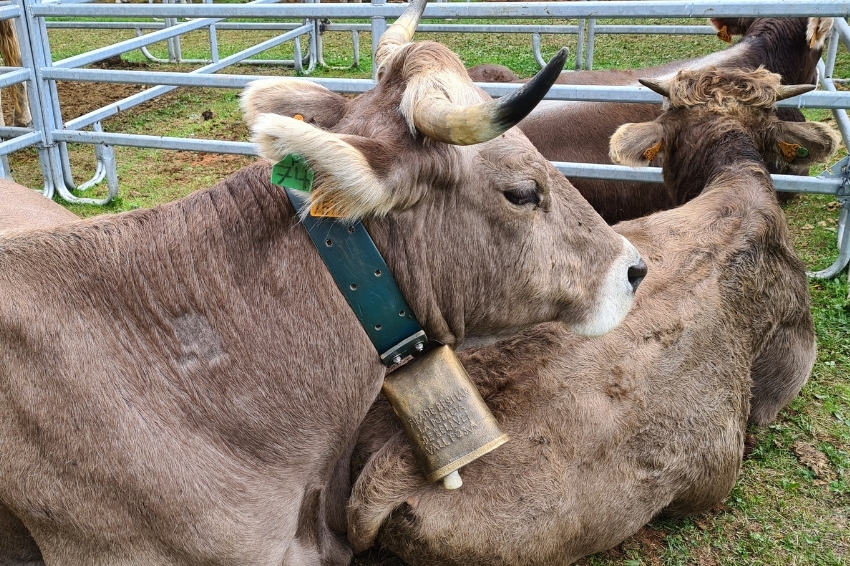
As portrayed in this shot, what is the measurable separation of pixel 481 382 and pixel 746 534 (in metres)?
1.41

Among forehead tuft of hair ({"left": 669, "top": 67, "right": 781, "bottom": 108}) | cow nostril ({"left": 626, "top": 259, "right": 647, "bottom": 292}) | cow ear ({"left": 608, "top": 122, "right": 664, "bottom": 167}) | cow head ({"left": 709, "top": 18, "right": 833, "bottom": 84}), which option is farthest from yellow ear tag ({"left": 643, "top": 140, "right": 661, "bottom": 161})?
cow head ({"left": 709, "top": 18, "right": 833, "bottom": 84})

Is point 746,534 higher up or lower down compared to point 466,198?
lower down

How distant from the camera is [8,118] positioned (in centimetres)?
979

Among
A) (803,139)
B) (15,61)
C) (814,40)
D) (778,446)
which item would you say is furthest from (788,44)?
(15,61)

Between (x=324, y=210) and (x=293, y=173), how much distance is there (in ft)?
0.44

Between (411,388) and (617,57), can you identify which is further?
(617,57)

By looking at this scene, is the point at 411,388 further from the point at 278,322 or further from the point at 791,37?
the point at 791,37

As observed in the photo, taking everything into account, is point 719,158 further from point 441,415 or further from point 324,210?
point 324,210

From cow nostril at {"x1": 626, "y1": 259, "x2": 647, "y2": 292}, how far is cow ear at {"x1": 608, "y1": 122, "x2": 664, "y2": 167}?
1898 millimetres

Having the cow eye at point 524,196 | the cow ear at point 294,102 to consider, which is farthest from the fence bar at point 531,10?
the cow eye at point 524,196

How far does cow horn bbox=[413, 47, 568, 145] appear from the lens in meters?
2.14

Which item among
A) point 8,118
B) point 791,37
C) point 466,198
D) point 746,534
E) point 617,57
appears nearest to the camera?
point 466,198

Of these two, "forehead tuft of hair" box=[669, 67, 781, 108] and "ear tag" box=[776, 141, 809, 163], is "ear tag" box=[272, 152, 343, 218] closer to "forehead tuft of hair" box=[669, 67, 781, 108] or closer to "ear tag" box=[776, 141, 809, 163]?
"forehead tuft of hair" box=[669, 67, 781, 108]

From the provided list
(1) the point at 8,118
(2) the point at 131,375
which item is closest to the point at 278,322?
(2) the point at 131,375
